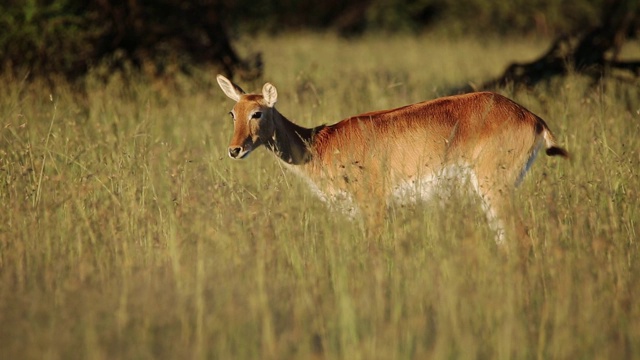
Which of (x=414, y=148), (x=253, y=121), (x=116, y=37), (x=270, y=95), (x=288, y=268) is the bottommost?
(x=288, y=268)

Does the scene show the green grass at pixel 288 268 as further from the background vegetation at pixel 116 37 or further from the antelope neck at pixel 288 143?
the background vegetation at pixel 116 37

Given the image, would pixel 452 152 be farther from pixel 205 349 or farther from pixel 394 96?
pixel 394 96

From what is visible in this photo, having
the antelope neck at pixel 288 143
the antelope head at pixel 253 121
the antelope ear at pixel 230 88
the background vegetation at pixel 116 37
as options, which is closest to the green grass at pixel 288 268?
the antelope neck at pixel 288 143

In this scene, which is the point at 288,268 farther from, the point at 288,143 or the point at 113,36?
the point at 113,36

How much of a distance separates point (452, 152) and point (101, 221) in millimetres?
2450

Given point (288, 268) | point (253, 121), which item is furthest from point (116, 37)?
point (288, 268)

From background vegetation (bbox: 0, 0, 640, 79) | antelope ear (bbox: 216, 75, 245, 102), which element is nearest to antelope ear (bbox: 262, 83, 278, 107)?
antelope ear (bbox: 216, 75, 245, 102)

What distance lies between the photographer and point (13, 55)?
11.1 m

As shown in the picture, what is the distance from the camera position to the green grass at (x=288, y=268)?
3949 millimetres

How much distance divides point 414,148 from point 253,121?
3.90 ft

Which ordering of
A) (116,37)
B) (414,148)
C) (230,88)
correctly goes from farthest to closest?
(116,37), (230,88), (414,148)

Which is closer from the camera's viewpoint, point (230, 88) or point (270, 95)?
point (270, 95)

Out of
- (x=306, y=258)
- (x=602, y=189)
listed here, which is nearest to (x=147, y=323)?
(x=306, y=258)

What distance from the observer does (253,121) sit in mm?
6410
